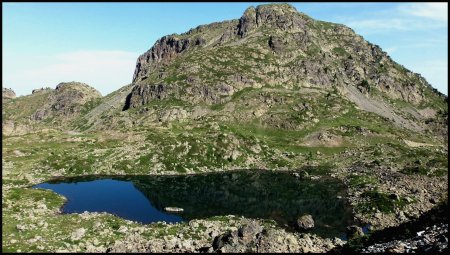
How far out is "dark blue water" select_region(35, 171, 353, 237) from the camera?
9338 centimetres

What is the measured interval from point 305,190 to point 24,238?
290 feet

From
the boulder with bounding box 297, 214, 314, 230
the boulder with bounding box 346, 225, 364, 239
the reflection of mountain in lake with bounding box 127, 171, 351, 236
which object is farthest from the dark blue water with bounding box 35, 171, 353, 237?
the boulder with bounding box 346, 225, 364, 239

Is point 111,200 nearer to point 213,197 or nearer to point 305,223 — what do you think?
point 213,197

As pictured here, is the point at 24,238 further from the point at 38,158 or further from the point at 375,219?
the point at 38,158

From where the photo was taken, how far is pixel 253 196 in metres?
118

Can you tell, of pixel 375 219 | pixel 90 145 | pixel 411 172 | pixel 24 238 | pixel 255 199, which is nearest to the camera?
pixel 24 238

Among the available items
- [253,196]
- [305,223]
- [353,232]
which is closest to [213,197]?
[253,196]

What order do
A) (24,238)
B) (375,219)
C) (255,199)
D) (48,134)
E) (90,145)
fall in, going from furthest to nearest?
1. (48,134)
2. (90,145)
3. (255,199)
4. (375,219)
5. (24,238)

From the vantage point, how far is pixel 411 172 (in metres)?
139

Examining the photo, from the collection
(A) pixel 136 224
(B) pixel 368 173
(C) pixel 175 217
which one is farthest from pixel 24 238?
(B) pixel 368 173

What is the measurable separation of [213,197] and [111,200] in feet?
95.3

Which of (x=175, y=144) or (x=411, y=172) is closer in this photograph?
(x=411, y=172)

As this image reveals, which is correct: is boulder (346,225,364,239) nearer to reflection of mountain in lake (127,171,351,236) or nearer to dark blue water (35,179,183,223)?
reflection of mountain in lake (127,171,351,236)

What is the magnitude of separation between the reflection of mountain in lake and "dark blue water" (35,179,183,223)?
395 cm
